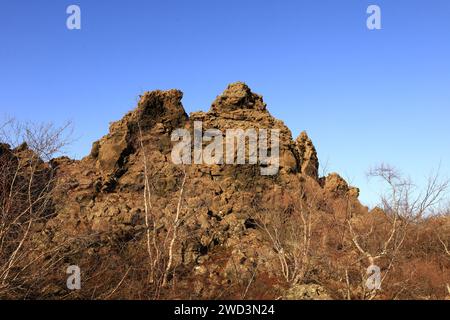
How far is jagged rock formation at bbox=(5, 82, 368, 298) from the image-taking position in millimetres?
14984

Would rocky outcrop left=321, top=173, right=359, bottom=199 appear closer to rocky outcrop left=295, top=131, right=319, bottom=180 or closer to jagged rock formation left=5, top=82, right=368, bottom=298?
jagged rock formation left=5, top=82, right=368, bottom=298

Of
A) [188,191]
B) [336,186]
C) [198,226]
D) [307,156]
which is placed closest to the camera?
[198,226]

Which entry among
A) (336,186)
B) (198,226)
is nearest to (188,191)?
(198,226)

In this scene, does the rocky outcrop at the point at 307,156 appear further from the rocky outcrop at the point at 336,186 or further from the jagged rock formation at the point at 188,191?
the rocky outcrop at the point at 336,186

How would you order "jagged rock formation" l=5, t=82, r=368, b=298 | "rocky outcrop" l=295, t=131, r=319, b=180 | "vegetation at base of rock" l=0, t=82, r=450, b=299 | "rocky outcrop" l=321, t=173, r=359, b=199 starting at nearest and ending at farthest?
"vegetation at base of rock" l=0, t=82, r=450, b=299
"jagged rock formation" l=5, t=82, r=368, b=298
"rocky outcrop" l=321, t=173, r=359, b=199
"rocky outcrop" l=295, t=131, r=319, b=180

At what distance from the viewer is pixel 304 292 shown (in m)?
11.3

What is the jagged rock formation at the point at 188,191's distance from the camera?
49.2 ft

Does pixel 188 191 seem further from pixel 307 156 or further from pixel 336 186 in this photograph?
pixel 336 186

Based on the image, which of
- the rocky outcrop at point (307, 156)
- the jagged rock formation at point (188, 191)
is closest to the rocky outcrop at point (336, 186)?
the jagged rock formation at point (188, 191)

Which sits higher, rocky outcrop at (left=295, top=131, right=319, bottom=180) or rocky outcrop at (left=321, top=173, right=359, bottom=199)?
rocky outcrop at (left=295, top=131, right=319, bottom=180)

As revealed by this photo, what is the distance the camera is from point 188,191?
1836cm

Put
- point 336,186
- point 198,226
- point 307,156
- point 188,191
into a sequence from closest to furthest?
1. point 198,226
2. point 188,191
3. point 336,186
4. point 307,156

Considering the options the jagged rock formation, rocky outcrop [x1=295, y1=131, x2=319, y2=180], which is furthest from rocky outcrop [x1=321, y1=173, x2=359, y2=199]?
rocky outcrop [x1=295, y1=131, x2=319, y2=180]
